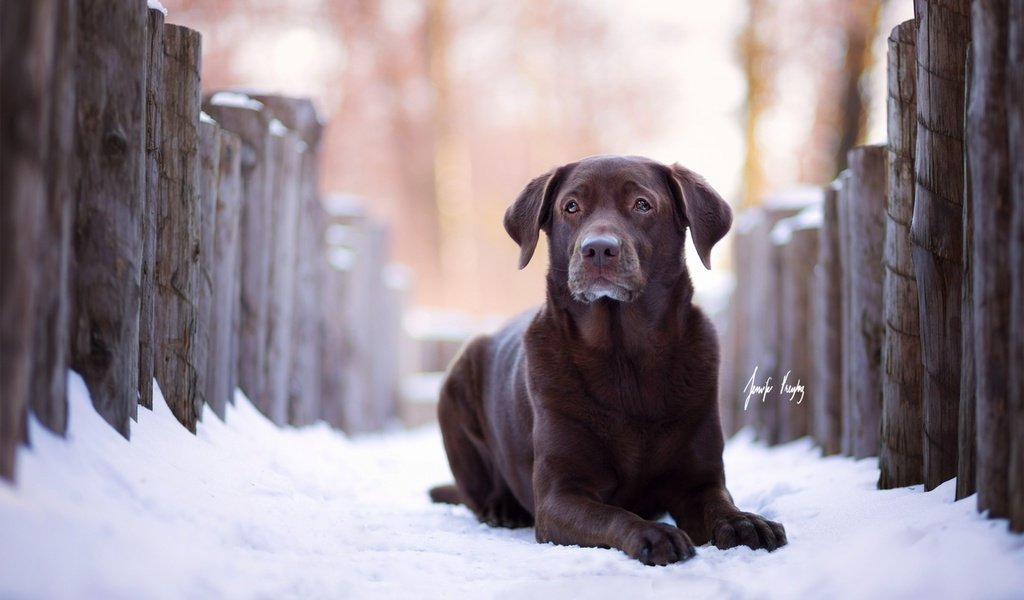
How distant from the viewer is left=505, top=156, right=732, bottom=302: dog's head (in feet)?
12.2

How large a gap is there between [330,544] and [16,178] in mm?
1579

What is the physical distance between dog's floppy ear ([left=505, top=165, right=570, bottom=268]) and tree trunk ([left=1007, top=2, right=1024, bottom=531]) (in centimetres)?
202

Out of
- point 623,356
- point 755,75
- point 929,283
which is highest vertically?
point 755,75

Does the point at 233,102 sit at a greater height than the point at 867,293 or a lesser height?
greater

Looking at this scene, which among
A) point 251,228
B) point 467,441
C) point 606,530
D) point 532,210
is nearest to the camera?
point 606,530

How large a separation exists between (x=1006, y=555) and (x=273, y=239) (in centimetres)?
436

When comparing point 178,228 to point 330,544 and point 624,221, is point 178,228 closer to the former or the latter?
point 330,544

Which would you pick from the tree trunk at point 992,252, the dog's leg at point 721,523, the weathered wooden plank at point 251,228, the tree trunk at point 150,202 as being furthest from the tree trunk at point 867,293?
the weathered wooden plank at point 251,228

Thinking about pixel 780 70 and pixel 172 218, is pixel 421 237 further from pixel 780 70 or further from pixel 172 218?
pixel 172 218

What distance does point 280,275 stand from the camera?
5895 mm

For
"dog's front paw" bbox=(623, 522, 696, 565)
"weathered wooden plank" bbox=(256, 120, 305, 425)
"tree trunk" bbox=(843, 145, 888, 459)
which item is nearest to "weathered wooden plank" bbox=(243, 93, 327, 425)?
"weathered wooden plank" bbox=(256, 120, 305, 425)

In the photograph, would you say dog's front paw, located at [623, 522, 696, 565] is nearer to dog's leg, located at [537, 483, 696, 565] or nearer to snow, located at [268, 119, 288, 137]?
dog's leg, located at [537, 483, 696, 565]

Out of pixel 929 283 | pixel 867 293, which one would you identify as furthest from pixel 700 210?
pixel 867 293

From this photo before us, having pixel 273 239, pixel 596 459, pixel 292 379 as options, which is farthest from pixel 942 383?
pixel 292 379
